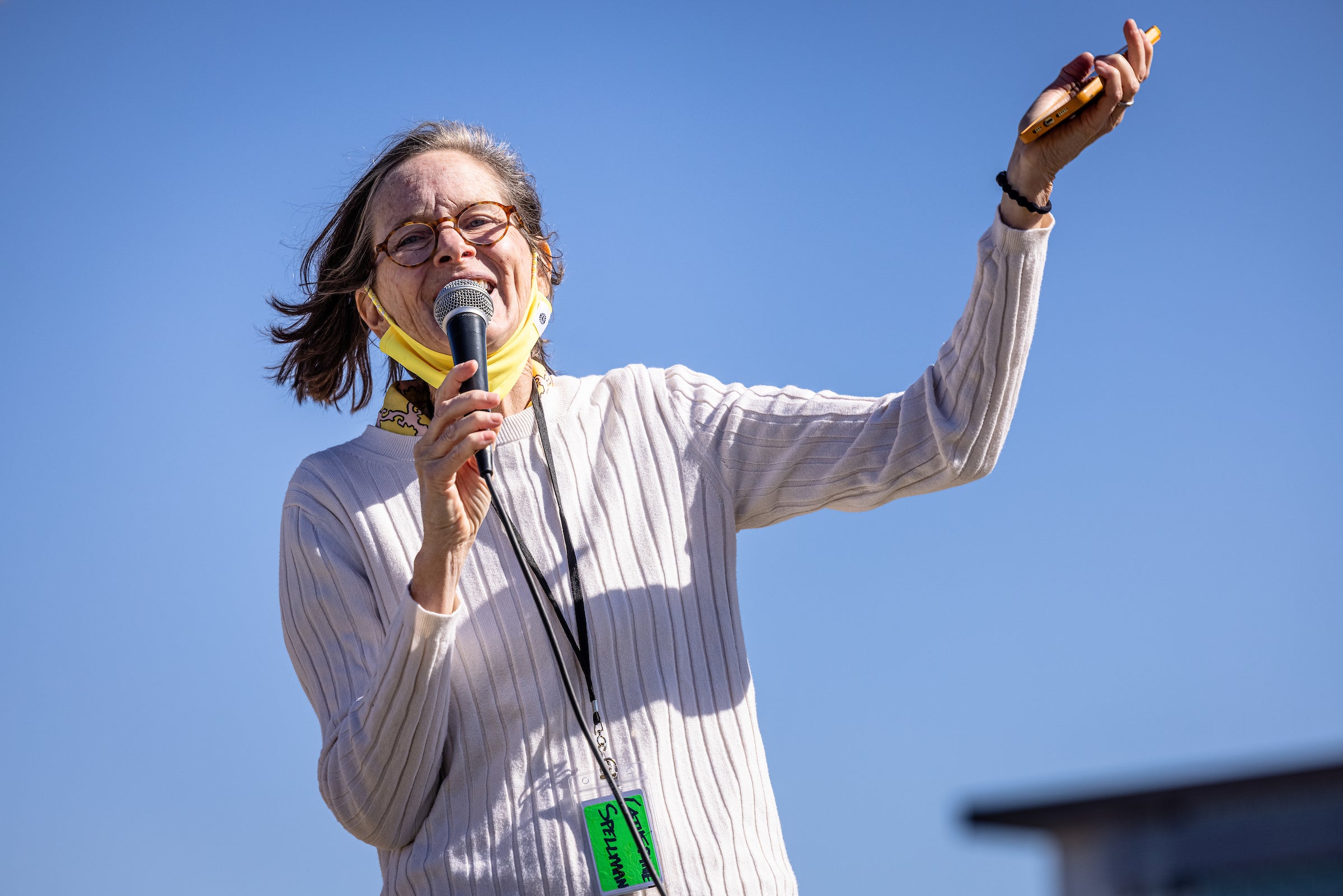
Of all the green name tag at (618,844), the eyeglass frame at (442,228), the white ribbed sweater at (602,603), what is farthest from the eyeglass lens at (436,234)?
the green name tag at (618,844)

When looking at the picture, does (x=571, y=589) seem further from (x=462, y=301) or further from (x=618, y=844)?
(x=462, y=301)

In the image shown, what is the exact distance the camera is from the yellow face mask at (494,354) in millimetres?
2941

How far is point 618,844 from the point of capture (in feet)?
8.83

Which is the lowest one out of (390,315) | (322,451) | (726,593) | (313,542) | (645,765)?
(645,765)

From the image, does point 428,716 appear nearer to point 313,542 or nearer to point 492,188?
point 313,542

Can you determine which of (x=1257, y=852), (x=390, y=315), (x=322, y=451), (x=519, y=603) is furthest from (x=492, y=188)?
(x=1257, y=852)

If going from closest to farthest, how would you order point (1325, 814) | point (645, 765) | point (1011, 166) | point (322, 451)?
point (1325, 814) → point (1011, 166) → point (645, 765) → point (322, 451)

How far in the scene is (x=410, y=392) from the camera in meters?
3.23

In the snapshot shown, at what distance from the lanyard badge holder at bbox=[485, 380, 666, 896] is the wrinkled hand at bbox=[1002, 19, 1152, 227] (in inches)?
41.9

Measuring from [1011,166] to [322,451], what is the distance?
1562 millimetres

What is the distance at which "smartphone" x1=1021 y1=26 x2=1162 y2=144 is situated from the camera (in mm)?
2428

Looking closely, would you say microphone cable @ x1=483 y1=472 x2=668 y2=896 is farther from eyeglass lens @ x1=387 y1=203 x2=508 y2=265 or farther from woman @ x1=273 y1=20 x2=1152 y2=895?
eyeglass lens @ x1=387 y1=203 x2=508 y2=265

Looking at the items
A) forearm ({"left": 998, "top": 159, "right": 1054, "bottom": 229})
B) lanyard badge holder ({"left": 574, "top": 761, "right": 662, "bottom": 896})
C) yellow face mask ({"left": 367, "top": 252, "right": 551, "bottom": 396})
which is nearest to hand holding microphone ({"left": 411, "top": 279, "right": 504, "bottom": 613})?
yellow face mask ({"left": 367, "top": 252, "right": 551, "bottom": 396})

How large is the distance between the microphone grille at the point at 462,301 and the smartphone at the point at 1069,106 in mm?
1018
